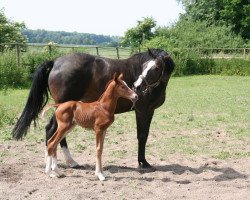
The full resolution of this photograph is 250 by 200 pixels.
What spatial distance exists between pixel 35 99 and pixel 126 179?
1898 millimetres

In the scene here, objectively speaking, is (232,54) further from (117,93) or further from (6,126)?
(117,93)

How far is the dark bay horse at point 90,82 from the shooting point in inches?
261

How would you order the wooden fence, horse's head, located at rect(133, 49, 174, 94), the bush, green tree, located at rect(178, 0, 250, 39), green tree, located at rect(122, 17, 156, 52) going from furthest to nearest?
green tree, located at rect(122, 17, 156, 52) < green tree, located at rect(178, 0, 250, 39) < the wooden fence < the bush < horse's head, located at rect(133, 49, 174, 94)

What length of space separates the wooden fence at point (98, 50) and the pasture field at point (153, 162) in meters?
12.8

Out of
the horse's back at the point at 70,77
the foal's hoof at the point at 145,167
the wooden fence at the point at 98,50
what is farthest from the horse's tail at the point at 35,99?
the wooden fence at the point at 98,50

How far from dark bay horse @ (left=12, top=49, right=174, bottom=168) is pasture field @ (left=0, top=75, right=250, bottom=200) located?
Answer: 1.74ft

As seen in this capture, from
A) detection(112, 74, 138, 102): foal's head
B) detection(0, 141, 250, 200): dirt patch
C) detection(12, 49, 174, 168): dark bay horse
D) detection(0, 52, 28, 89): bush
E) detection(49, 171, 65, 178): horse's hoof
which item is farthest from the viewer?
detection(0, 52, 28, 89): bush

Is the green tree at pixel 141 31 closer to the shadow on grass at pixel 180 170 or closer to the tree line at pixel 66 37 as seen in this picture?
the shadow on grass at pixel 180 170

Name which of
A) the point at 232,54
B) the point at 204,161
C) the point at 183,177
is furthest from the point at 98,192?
the point at 232,54

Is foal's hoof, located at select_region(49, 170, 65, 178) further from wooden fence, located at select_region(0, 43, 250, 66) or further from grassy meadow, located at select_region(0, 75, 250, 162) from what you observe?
wooden fence, located at select_region(0, 43, 250, 66)

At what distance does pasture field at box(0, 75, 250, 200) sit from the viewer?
5.57 meters

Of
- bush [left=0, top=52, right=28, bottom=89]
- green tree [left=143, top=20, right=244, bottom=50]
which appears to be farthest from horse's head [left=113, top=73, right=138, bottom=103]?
green tree [left=143, top=20, right=244, bottom=50]

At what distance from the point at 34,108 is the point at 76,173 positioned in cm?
122

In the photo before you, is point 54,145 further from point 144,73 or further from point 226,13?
point 226,13
